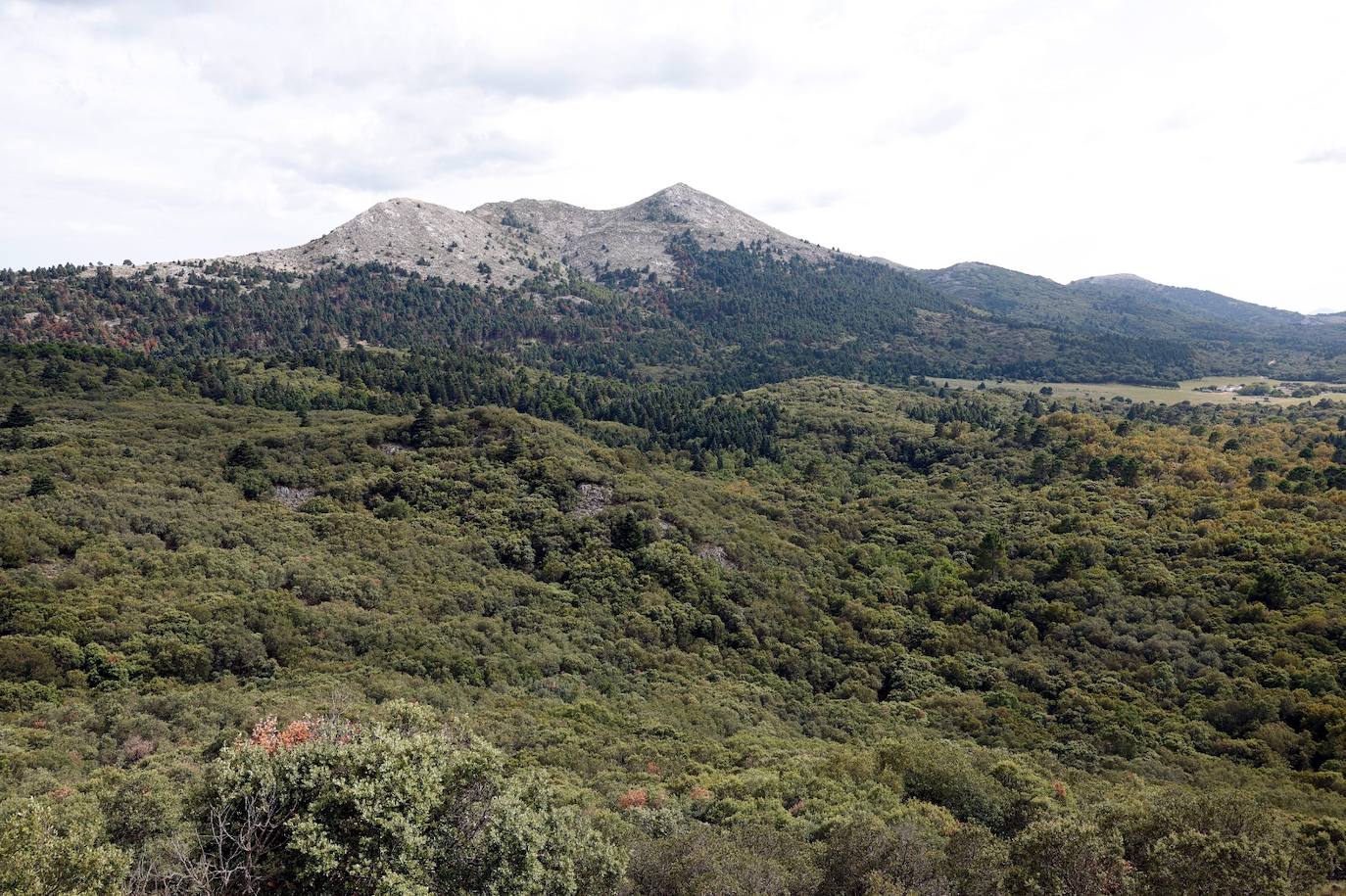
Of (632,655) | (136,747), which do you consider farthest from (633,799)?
(632,655)

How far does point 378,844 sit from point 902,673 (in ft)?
197

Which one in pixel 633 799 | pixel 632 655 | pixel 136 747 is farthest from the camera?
pixel 632 655

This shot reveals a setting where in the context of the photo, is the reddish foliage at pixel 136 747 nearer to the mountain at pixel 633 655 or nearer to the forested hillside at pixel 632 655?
the mountain at pixel 633 655

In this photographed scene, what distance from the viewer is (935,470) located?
134875mm

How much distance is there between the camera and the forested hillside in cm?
2197

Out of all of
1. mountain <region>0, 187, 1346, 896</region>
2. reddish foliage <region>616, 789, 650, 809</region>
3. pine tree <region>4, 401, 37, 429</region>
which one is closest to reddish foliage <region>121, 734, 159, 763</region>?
mountain <region>0, 187, 1346, 896</region>

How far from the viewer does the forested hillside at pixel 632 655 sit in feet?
72.1

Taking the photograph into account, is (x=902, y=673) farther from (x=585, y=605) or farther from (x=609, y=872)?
(x=609, y=872)

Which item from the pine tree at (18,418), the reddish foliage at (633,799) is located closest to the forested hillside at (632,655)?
the reddish foliage at (633,799)

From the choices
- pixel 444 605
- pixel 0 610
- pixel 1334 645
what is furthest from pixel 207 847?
pixel 1334 645

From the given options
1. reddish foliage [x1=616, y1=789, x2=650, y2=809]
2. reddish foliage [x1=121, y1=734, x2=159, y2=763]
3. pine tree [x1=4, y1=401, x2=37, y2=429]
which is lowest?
reddish foliage [x1=616, y1=789, x2=650, y2=809]

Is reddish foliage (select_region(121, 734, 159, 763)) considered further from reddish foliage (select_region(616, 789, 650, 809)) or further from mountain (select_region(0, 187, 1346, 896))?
reddish foliage (select_region(616, 789, 650, 809))

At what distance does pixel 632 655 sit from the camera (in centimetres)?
6556

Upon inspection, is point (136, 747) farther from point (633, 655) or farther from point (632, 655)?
point (633, 655)
